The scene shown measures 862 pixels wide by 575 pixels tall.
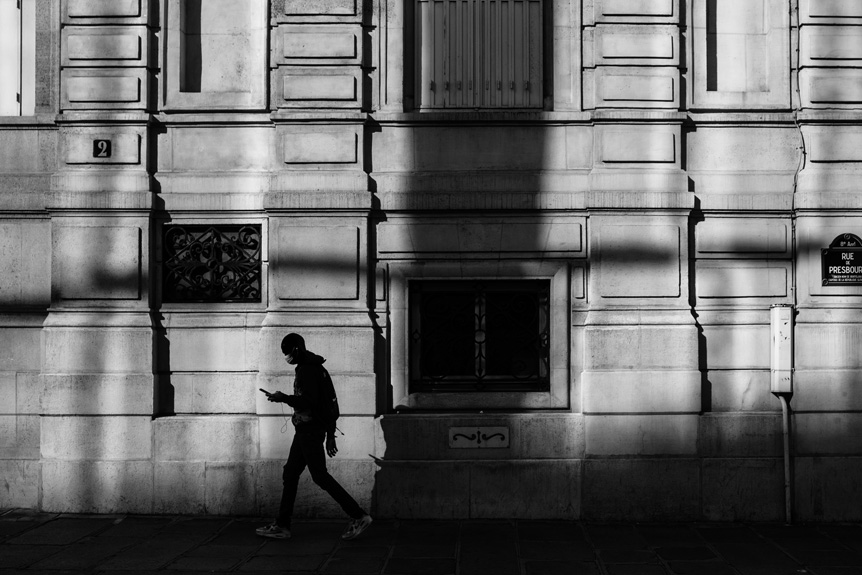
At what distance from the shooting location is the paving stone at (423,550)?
25.8 ft

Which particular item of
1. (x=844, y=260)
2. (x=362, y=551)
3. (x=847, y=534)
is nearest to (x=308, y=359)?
(x=362, y=551)

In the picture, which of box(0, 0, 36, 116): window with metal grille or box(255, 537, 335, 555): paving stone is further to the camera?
box(0, 0, 36, 116): window with metal grille

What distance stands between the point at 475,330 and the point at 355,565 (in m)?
2.96

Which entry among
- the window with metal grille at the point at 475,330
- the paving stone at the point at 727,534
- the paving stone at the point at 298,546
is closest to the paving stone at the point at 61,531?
the paving stone at the point at 298,546

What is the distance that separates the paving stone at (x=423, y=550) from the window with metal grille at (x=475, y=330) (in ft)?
6.17

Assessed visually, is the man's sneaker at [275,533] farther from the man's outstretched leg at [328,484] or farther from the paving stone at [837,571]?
the paving stone at [837,571]

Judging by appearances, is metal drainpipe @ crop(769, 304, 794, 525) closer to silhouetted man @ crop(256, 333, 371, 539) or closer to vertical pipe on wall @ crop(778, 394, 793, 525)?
vertical pipe on wall @ crop(778, 394, 793, 525)

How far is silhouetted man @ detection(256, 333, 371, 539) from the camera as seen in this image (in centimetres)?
812

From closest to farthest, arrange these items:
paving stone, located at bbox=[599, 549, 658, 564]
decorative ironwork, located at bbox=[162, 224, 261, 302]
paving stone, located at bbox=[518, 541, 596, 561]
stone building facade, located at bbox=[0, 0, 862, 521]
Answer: paving stone, located at bbox=[599, 549, 658, 564], paving stone, located at bbox=[518, 541, 596, 561], stone building facade, located at bbox=[0, 0, 862, 521], decorative ironwork, located at bbox=[162, 224, 261, 302]

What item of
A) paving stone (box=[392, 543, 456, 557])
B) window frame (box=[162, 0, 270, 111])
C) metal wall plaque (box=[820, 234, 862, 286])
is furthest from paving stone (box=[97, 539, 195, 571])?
metal wall plaque (box=[820, 234, 862, 286])

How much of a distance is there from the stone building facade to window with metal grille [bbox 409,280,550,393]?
0.03 m

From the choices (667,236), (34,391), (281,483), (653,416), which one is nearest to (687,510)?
(653,416)

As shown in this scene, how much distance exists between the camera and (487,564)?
24.9 feet

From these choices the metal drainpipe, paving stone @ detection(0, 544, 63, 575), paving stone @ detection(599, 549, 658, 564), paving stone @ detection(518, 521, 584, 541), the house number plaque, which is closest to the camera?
paving stone @ detection(0, 544, 63, 575)
